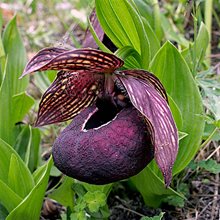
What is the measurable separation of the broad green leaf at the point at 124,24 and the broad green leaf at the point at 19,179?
1.45 feet

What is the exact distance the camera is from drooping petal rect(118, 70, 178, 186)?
43.2 inches

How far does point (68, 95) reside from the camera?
135 cm

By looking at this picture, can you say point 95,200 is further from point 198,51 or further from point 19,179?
point 198,51

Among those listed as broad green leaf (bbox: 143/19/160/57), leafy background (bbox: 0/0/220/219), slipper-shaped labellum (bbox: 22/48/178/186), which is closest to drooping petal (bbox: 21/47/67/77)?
slipper-shaped labellum (bbox: 22/48/178/186)

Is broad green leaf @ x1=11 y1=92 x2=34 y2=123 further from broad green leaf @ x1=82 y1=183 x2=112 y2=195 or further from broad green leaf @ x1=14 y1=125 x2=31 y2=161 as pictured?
broad green leaf @ x1=82 y1=183 x2=112 y2=195

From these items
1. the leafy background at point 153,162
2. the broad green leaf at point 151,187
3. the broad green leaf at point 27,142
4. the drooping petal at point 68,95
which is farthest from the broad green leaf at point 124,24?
the broad green leaf at point 27,142

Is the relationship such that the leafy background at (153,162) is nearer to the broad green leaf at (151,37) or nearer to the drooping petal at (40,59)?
the broad green leaf at (151,37)

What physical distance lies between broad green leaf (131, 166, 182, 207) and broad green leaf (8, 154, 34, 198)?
32 centimetres

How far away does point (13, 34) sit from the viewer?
1.78 m

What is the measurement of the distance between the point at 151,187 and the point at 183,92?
298 mm

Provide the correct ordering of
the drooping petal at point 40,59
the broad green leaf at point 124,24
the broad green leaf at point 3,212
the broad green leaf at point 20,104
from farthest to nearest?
the broad green leaf at point 20,104 → the broad green leaf at point 3,212 → the broad green leaf at point 124,24 → the drooping petal at point 40,59

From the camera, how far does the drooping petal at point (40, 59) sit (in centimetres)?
108

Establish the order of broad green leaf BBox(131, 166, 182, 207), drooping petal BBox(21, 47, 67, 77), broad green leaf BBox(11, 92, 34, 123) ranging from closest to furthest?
drooping petal BBox(21, 47, 67, 77) < broad green leaf BBox(131, 166, 182, 207) < broad green leaf BBox(11, 92, 34, 123)

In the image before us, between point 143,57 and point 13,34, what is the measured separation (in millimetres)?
643
